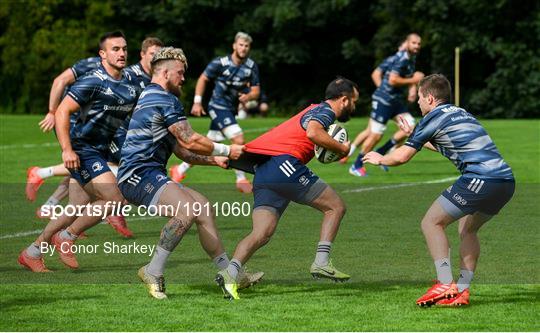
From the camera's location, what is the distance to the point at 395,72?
19.5 m

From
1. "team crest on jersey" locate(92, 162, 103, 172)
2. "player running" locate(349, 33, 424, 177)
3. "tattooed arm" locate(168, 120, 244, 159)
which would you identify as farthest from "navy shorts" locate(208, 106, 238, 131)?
"tattooed arm" locate(168, 120, 244, 159)

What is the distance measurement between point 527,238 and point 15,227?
18.0 ft

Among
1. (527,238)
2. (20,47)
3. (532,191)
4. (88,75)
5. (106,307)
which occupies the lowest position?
(20,47)

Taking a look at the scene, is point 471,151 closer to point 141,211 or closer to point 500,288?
point 500,288

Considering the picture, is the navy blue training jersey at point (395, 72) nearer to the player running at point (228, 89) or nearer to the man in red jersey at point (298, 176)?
the player running at point (228, 89)

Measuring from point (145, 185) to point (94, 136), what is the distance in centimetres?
169

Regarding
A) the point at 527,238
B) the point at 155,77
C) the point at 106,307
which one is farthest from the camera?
the point at 527,238

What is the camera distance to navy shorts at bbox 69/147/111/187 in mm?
10516

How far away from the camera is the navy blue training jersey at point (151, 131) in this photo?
9062 millimetres

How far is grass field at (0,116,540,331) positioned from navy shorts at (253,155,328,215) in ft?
2.32

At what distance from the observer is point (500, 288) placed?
946 cm

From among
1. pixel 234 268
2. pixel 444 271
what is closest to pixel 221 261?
pixel 234 268

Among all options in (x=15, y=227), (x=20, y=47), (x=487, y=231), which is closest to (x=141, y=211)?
(x=15, y=227)

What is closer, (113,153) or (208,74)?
(113,153)
